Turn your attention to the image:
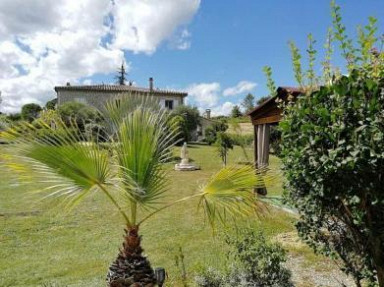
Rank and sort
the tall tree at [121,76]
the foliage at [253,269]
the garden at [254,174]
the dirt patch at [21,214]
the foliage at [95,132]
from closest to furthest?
the garden at [254,174] < the foliage at [95,132] < the foliage at [253,269] < the dirt patch at [21,214] < the tall tree at [121,76]

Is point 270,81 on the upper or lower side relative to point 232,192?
upper

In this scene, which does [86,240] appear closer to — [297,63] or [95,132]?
[95,132]

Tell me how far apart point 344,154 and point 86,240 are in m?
6.27

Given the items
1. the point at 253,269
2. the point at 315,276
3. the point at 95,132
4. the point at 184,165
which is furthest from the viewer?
the point at 184,165

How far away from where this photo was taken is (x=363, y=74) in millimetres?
2486

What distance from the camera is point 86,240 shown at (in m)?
7.15

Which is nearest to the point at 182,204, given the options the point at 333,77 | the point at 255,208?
the point at 255,208

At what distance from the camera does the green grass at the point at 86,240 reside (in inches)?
206

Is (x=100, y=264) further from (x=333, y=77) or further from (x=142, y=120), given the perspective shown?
(x=333, y=77)

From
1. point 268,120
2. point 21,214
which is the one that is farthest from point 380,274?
point 21,214

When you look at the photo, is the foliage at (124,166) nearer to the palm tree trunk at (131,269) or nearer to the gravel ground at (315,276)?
the palm tree trunk at (131,269)

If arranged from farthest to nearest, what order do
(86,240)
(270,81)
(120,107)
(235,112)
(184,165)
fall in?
1. (235,112)
2. (184,165)
3. (86,240)
4. (120,107)
5. (270,81)

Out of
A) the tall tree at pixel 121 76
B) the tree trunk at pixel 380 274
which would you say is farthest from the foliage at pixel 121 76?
the tree trunk at pixel 380 274

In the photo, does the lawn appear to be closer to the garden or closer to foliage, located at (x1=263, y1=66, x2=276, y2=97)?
the garden
